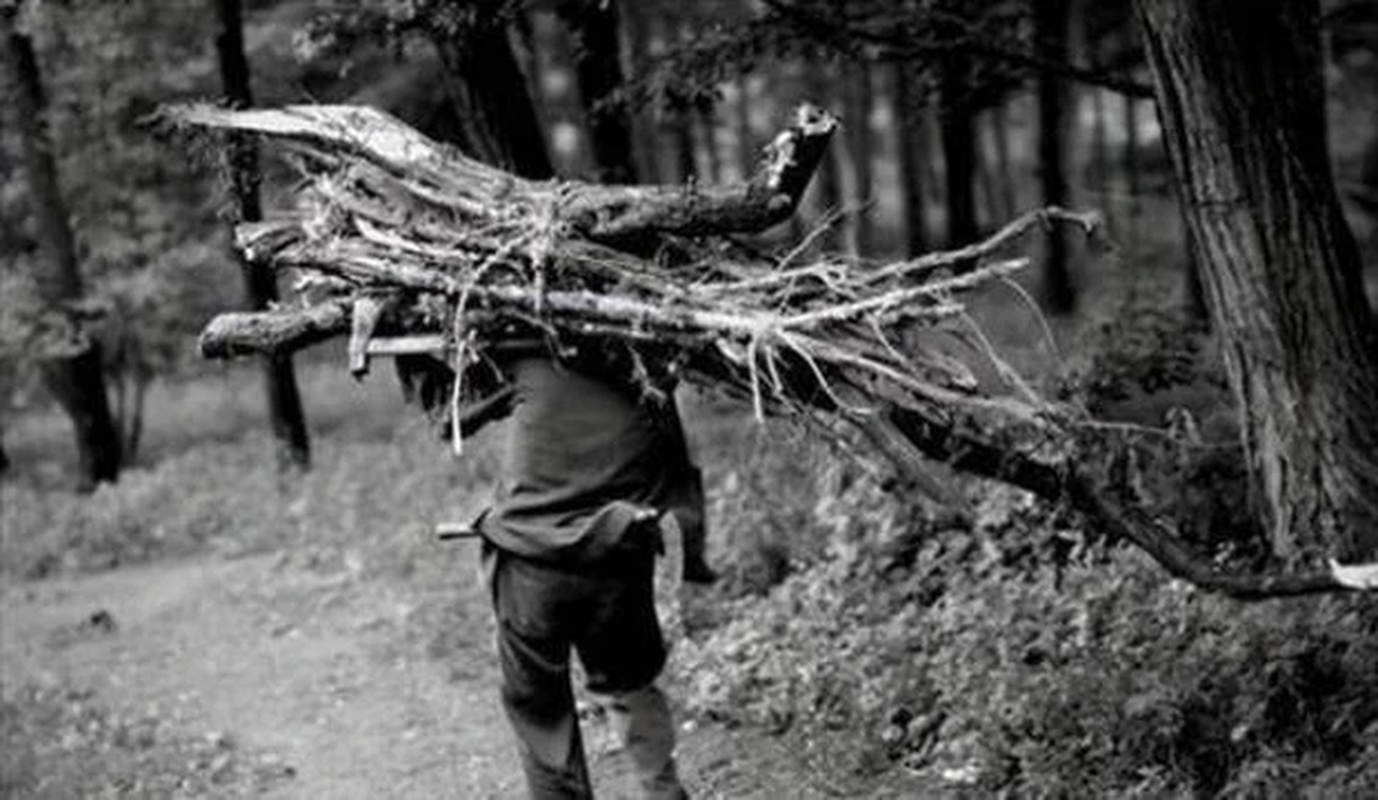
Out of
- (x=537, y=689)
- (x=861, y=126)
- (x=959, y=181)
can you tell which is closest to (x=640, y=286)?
(x=537, y=689)

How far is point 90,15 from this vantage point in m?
17.6

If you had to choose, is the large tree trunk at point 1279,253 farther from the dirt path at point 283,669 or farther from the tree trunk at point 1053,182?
the tree trunk at point 1053,182

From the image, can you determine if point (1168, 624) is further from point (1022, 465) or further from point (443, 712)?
point (443, 712)

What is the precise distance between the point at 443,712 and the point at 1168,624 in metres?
4.01

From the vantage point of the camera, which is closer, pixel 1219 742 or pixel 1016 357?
pixel 1219 742

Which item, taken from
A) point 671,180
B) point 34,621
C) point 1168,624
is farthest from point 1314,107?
point 671,180

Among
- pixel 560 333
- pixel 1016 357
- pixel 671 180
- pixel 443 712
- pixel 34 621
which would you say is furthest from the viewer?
pixel 671 180

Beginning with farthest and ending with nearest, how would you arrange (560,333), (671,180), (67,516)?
(671,180) → (67,516) → (560,333)

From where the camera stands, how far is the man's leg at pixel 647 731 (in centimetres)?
588

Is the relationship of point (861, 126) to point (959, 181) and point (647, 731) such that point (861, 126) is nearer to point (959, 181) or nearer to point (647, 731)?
point (959, 181)

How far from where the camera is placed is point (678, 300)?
17.5 ft

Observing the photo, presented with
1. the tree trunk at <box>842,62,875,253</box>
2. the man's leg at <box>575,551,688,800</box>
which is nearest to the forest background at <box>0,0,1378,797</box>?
the man's leg at <box>575,551,688,800</box>

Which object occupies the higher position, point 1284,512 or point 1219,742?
point 1284,512

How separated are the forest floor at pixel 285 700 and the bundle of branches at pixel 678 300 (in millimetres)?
2029
